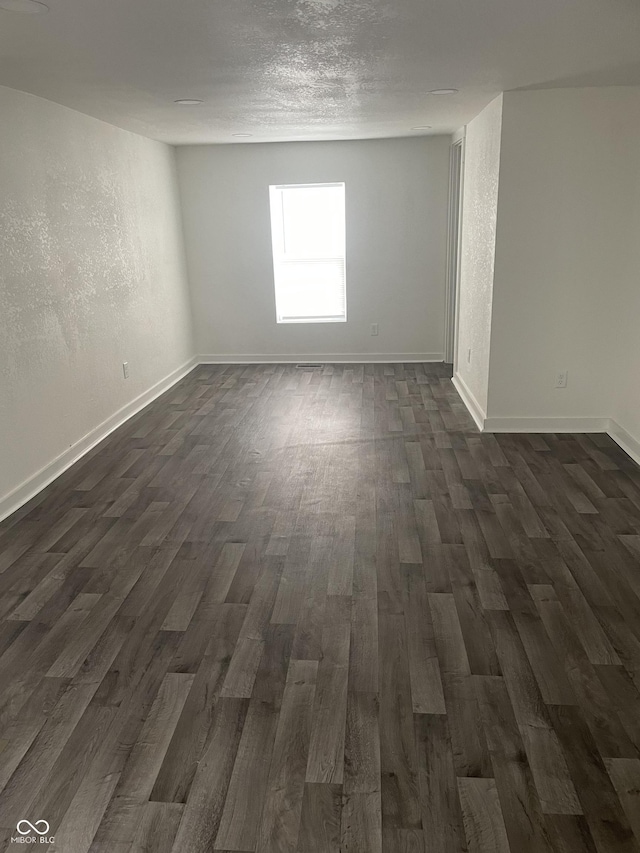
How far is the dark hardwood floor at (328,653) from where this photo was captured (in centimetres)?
176

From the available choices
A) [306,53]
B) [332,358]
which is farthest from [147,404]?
[306,53]

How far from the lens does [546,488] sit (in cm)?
378

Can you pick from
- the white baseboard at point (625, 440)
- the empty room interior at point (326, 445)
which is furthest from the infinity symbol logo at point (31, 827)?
the white baseboard at point (625, 440)

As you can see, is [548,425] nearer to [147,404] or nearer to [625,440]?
[625,440]

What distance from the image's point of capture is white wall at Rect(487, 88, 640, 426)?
4121 mm

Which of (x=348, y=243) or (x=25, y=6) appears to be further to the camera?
(x=348, y=243)

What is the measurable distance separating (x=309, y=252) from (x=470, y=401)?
2808 millimetres

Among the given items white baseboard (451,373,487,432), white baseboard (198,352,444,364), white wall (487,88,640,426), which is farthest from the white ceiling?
white baseboard (198,352,444,364)

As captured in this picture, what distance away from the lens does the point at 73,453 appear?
14.5 ft

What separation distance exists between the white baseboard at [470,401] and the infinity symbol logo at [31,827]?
378cm

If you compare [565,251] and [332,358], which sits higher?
[565,251]

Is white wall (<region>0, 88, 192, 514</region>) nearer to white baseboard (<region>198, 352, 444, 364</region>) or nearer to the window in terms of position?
white baseboard (<region>198, 352, 444, 364</region>)

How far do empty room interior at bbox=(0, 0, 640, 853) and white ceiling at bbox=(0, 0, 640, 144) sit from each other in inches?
1.1

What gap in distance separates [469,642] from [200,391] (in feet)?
14.0
